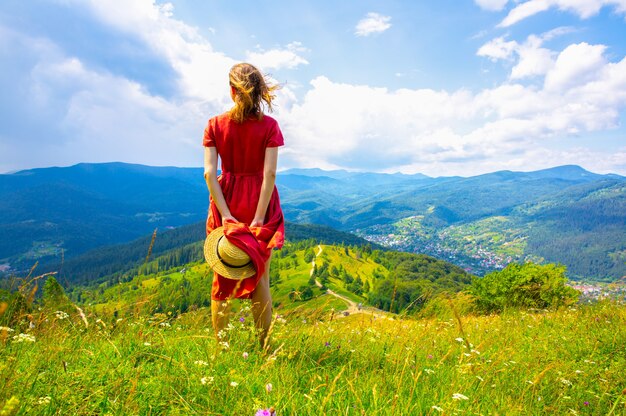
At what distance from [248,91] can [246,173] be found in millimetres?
1036

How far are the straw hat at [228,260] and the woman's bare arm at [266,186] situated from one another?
505mm

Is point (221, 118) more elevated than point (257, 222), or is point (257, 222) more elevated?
point (221, 118)

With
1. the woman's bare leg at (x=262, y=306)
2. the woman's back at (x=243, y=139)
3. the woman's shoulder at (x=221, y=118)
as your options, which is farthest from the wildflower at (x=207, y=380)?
the woman's shoulder at (x=221, y=118)

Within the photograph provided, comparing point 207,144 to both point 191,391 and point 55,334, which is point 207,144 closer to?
point 55,334

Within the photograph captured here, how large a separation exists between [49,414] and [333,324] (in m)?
3.99

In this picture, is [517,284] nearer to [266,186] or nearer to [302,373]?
[266,186]

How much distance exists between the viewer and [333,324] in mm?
5414

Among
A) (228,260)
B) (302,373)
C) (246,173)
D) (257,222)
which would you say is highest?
(246,173)

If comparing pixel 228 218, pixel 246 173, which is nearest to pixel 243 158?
pixel 246 173

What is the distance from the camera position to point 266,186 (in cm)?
412

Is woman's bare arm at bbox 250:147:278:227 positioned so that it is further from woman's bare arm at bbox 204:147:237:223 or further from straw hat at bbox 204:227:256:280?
straw hat at bbox 204:227:256:280

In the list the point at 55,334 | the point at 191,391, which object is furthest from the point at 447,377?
the point at 55,334

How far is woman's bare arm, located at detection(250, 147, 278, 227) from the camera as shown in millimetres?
4145

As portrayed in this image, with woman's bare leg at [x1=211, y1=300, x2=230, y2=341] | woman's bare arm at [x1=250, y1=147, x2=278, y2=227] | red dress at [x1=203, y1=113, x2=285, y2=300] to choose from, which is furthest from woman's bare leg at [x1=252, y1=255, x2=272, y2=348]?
woman's bare arm at [x1=250, y1=147, x2=278, y2=227]
